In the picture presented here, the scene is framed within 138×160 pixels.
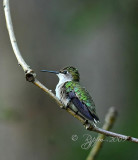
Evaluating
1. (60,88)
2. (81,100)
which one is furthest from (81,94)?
(60,88)

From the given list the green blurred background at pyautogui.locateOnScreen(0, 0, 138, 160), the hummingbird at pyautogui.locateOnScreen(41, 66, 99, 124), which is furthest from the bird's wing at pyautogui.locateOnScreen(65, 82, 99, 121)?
the green blurred background at pyautogui.locateOnScreen(0, 0, 138, 160)

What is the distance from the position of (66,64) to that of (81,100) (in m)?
4.16

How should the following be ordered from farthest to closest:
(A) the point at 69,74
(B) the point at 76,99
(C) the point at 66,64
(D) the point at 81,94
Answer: (C) the point at 66,64, (A) the point at 69,74, (D) the point at 81,94, (B) the point at 76,99

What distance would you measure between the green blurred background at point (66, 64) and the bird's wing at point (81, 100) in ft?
8.09

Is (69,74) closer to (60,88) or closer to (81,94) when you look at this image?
(60,88)

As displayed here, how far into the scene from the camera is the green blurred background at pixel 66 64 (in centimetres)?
666

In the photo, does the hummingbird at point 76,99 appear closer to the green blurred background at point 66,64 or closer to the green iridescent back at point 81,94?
the green iridescent back at point 81,94

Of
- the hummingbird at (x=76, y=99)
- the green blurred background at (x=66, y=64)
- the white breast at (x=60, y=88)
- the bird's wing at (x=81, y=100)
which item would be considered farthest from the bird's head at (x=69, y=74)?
the green blurred background at (x=66, y=64)

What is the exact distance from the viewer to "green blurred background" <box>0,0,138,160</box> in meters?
6.66

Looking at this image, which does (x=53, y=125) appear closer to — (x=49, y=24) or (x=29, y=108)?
(x=29, y=108)

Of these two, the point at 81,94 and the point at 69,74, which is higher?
the point at 69,74

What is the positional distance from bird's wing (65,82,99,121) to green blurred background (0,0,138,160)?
97.1 inches

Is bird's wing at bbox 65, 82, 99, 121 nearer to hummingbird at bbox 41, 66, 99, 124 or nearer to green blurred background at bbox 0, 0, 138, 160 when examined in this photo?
hummingbird at bbox 41, 66, 99, 124

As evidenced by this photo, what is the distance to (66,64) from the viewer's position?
24.9 ft
